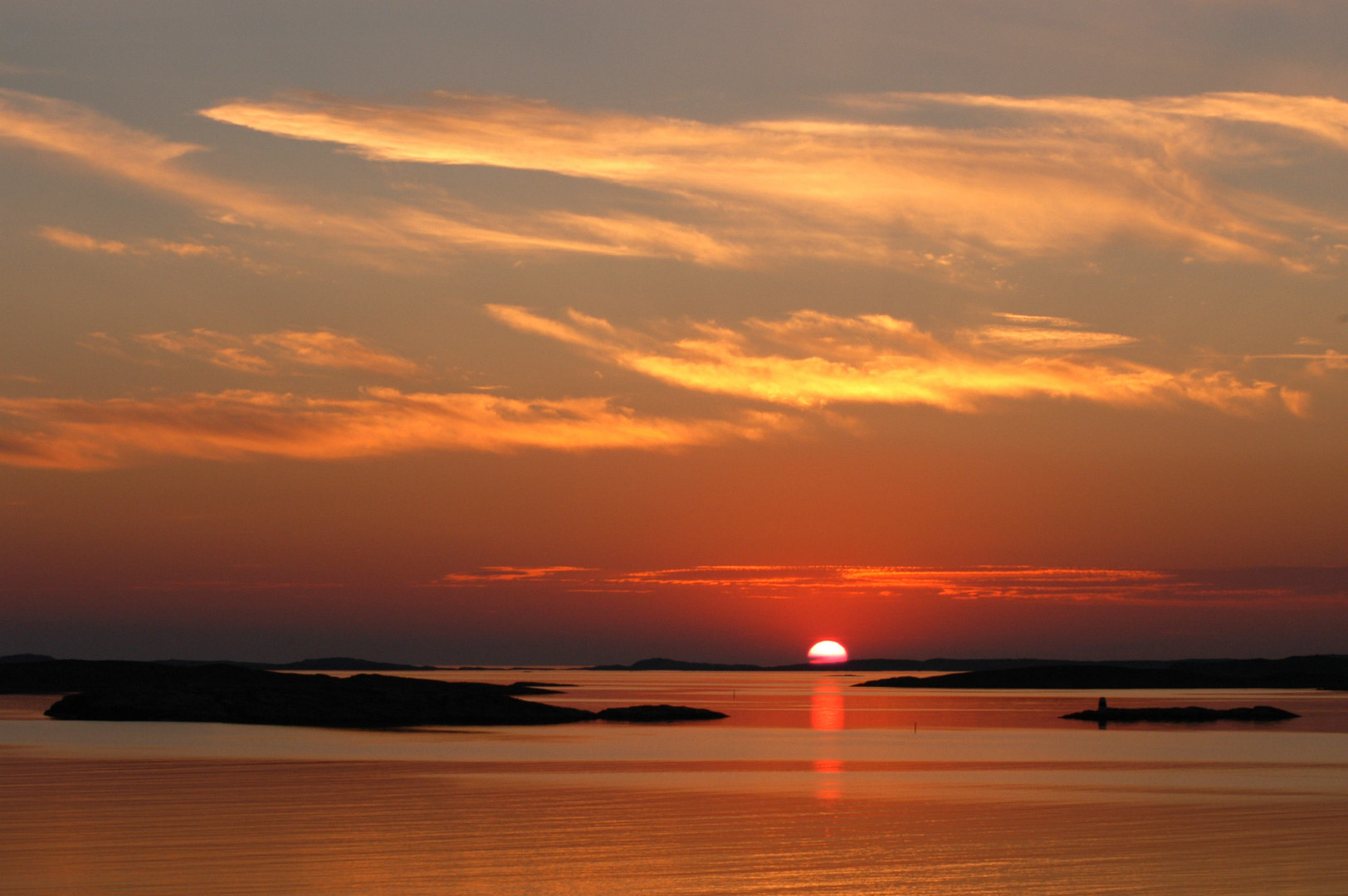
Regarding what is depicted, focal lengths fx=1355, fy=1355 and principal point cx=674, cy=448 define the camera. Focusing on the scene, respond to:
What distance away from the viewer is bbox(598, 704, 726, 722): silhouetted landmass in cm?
8081

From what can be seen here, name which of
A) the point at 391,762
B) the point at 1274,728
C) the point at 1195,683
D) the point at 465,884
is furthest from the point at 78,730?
the point at 1195,683

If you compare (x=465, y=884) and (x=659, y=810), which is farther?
(x=659, y=810)

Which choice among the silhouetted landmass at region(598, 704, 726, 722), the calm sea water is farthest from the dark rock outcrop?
the calm sea water

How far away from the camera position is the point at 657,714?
81.8 m

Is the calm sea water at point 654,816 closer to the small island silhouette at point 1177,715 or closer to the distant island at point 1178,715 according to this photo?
the small island silhouette at point 1177,715

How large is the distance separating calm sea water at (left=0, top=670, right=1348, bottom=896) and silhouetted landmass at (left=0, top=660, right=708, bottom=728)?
9943 millimetres

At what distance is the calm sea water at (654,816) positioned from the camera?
21.8 metres

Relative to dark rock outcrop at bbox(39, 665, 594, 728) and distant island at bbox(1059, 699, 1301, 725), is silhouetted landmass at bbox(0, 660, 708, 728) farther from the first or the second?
distant island at bbox(1059, 699, 1301, 725)

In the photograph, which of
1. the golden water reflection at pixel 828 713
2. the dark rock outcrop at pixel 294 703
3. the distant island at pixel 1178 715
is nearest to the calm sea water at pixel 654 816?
the dark rock outcrop at pixel 294 703

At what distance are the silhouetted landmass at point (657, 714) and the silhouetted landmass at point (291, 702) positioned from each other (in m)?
0.24

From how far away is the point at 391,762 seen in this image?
45156 mm

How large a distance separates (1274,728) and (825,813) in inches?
2060

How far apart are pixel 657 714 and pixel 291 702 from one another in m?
21.7

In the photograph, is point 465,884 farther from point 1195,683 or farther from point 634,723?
point 1195,683
